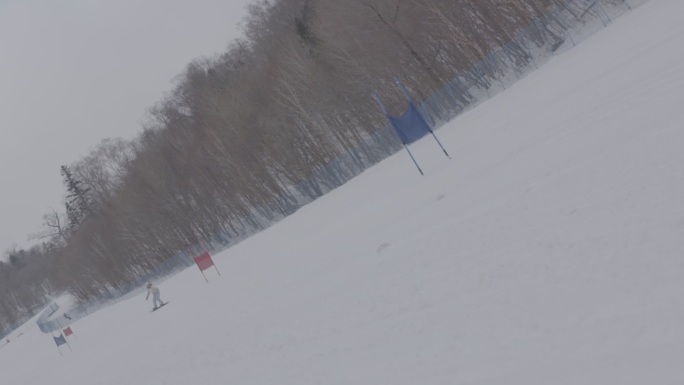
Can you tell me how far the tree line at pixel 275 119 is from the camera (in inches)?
1818

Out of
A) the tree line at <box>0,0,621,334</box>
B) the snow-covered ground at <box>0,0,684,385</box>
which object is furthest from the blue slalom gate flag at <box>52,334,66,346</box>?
the tree line at <box>0,0,621,334</box>

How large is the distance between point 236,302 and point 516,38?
86.0 ft

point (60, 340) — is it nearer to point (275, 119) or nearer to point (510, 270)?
point (275, 119)

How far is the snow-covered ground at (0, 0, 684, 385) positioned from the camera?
25.8 feet

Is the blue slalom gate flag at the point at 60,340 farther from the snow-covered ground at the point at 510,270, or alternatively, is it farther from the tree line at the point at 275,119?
the tree line at the point at 275,119

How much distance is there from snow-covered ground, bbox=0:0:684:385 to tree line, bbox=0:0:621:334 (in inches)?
784

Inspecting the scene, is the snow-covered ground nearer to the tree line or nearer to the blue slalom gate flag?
the blue slalom gate flag

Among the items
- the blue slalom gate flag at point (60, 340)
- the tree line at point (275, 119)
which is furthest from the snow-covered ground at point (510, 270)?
the tree line at point (275, 119)

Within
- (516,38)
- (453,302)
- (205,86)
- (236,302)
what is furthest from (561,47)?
(205,86)

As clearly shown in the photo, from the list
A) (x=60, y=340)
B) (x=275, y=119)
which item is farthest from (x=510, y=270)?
(x=275, y=119)

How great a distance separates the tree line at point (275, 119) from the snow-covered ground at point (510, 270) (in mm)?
19908

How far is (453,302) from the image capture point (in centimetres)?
1091

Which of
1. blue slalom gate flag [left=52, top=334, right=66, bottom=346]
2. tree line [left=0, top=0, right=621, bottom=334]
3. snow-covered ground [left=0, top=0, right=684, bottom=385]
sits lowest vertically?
snow-covered ground [left=0, top=0, right=684, bottom=385]

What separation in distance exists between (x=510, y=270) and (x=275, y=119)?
51418 millimetres
